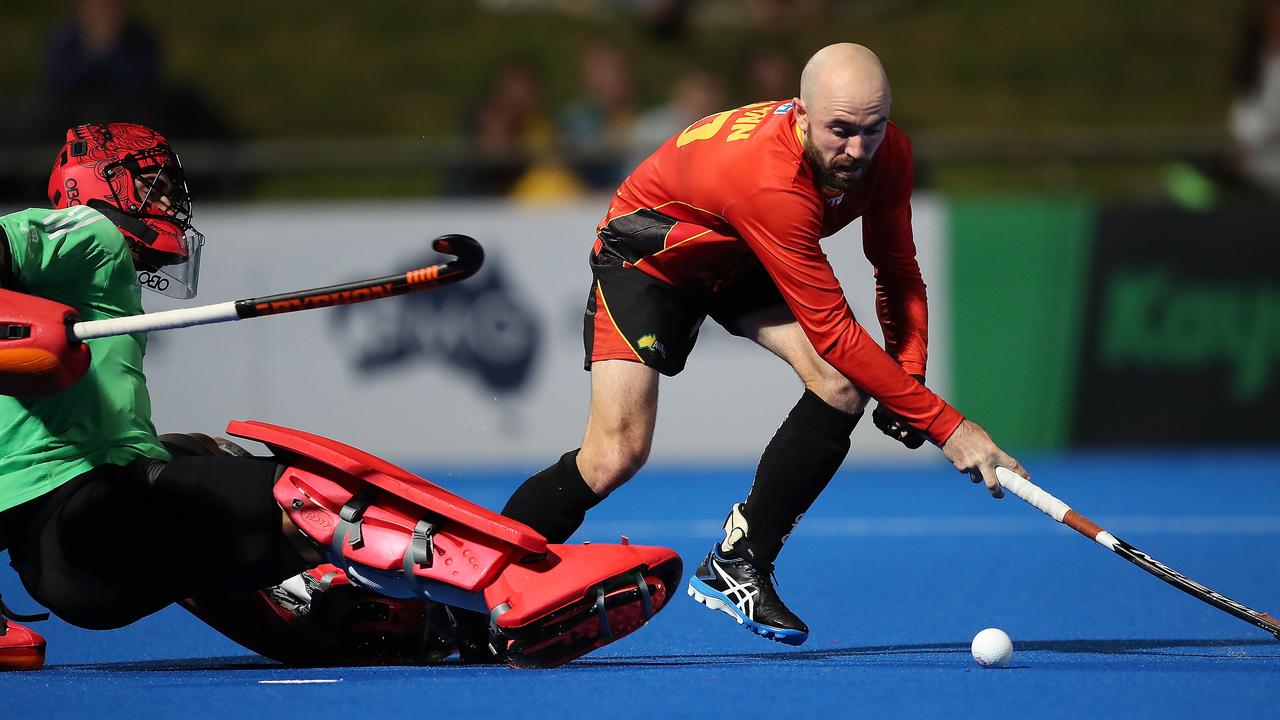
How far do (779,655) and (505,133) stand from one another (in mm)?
6079

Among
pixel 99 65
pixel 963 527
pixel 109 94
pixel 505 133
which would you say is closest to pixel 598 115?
pixel 505 133

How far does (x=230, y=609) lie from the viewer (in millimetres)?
3754

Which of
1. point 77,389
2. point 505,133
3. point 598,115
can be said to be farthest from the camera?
point 598,115

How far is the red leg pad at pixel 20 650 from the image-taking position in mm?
3637

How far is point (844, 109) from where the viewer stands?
11.4 feet

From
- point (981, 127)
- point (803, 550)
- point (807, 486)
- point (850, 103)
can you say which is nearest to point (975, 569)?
point (803, 550)

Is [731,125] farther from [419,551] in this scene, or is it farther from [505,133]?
[505,133]

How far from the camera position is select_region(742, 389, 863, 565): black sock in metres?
Answer: 3.87

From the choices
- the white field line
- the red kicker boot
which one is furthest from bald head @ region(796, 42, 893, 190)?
the white field line

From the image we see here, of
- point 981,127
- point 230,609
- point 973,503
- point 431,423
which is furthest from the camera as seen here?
point 981,127

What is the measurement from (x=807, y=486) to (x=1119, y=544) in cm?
74

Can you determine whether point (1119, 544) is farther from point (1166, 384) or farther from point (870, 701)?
point (1166, 384)

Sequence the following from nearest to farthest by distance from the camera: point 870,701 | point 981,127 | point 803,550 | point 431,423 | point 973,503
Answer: point 870,701
point 803,550
point 973,503
point 431,423
point 981,127

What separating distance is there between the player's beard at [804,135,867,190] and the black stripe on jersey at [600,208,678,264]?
Result: 425 millimetres
